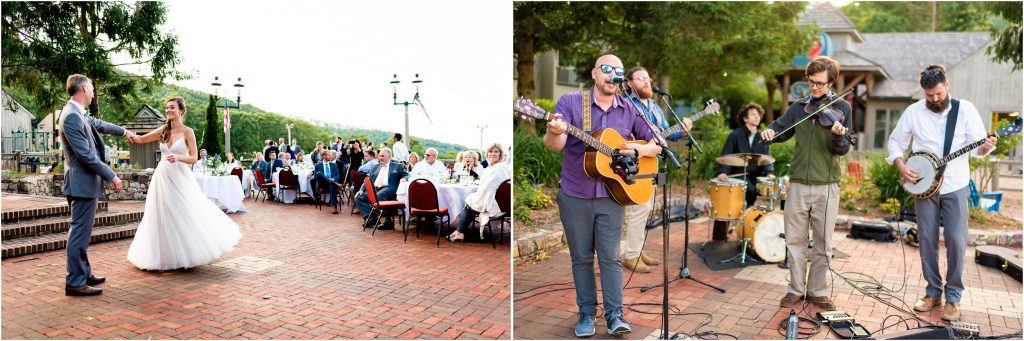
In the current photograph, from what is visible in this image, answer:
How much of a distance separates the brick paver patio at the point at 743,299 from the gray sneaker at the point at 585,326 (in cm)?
11

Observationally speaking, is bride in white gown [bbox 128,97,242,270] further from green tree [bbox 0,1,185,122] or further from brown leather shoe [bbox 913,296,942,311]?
brown leather shoe [bbox 913,296,942,311]

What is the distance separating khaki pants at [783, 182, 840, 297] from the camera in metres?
4.67

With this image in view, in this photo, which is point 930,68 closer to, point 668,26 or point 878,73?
point 668,26

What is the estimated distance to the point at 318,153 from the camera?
5.15m

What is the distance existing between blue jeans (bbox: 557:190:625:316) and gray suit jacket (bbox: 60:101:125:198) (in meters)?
3.09

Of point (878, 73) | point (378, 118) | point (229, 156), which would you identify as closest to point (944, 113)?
point (378, 118)

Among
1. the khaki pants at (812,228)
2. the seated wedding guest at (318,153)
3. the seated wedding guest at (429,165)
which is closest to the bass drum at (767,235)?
the khaki pants at (812,228)

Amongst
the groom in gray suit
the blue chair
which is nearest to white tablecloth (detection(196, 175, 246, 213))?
the groom in gray suit

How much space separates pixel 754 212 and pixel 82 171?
5416 mm

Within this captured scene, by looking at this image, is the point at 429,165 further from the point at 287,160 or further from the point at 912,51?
the point at 912,51

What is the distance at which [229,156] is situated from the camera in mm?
4625

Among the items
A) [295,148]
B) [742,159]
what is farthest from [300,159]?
[742,159]

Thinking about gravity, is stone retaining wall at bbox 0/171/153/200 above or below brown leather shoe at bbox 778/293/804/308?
above

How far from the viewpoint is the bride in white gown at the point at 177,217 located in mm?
4609
